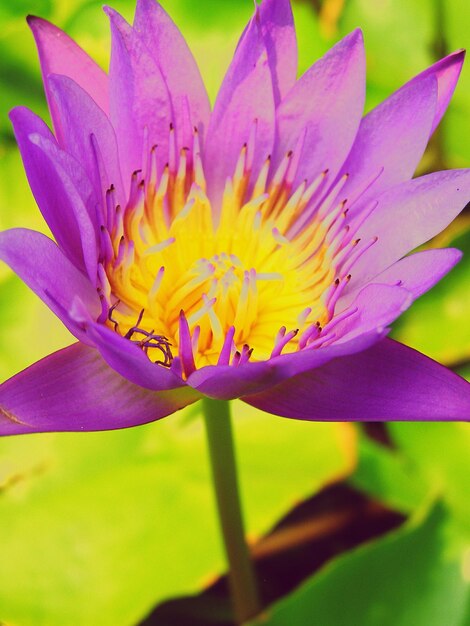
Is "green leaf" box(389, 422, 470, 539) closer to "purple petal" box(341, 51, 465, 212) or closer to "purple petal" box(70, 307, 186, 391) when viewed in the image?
"purple petal" box(341, 51, 465, 212)

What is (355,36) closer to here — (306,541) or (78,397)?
(78,397)

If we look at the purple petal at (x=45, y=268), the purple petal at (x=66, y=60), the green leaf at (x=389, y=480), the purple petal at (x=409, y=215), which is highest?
the purple petal at (x=66, y=60)

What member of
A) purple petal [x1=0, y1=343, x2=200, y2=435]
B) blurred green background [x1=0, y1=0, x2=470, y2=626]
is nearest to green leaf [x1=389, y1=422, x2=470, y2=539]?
→ blurred green background [x1=0, y1=0, x2=470, y2=626]

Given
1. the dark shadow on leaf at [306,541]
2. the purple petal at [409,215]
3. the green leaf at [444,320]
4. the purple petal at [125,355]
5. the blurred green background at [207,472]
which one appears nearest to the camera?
the purple petal at [125,355]

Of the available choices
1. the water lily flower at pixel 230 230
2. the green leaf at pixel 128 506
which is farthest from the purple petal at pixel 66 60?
the green leaf at pixel 128 506

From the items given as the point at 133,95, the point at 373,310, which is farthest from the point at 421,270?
the point at 133,95

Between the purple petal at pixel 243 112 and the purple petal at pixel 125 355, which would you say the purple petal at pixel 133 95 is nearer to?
the purple petal at pixel 243 112

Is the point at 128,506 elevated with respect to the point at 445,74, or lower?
lower
